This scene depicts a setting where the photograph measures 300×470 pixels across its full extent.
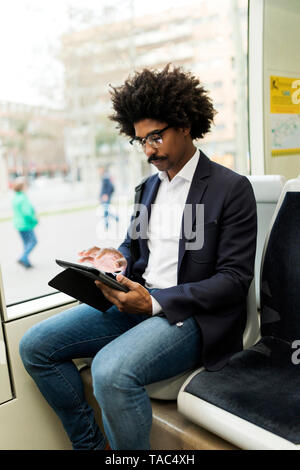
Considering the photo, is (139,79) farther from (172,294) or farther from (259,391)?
(259,391)

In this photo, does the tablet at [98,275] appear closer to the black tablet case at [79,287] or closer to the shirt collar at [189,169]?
the black tablet case at [79,287]

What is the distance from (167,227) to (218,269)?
299mm

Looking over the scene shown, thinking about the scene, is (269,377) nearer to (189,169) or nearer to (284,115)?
(189,169)

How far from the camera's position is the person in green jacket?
8.36 feet

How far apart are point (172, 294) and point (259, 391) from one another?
414 mm

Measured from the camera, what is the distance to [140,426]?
1.17 m

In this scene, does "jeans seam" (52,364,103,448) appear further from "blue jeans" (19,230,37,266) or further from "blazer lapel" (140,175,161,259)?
"blue jeans" (19,230,37,266)

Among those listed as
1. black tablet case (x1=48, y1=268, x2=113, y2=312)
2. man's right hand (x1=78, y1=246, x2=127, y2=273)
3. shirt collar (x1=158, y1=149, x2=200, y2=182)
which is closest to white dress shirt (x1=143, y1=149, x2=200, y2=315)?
shirt collar (x1=158, y1=149, x2=200, y2=182)

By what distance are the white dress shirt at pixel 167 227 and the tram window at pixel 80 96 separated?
0.27 meters

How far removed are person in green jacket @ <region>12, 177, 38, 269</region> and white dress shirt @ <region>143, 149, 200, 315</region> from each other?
3.87ft

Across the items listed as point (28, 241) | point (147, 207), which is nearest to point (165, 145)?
point (147, 207)

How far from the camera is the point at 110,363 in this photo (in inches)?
46.5

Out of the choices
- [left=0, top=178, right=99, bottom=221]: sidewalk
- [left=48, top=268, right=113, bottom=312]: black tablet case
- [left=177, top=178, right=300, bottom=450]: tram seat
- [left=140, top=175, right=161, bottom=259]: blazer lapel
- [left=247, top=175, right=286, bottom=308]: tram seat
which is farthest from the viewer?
[left=0, top=178, right=99, bottom=221]: sidewalk
